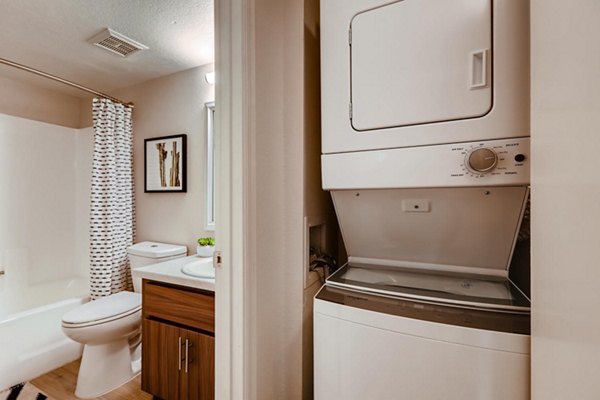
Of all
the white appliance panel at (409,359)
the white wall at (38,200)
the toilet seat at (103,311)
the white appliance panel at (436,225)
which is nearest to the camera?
the white appliance panel at (409,359)

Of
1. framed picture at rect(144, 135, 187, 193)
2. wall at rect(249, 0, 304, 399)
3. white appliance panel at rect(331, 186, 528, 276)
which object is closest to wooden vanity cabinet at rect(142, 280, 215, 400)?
wall at rect(249, 0, 304, 399)

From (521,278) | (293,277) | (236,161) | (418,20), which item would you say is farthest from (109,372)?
(418,20)

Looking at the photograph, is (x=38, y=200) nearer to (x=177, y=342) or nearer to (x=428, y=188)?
(x=177, y=342)

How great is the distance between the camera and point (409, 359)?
83cm

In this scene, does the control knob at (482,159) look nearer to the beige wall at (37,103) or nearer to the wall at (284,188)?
the wall at (284,188)

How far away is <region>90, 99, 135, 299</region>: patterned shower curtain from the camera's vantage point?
2418mm

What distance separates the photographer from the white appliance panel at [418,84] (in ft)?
2.62

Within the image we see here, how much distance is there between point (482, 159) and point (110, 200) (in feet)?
9.17

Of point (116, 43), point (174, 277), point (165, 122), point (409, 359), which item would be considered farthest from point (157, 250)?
point (409, 359)

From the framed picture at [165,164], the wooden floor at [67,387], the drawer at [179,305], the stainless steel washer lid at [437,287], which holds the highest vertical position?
the framed picture at [165,164]

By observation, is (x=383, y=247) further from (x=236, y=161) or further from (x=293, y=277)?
(x=236, y=161)

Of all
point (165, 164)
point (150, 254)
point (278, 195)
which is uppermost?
point (165, 164)
